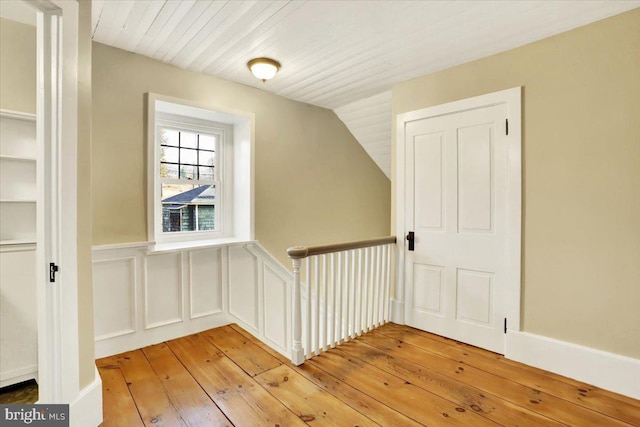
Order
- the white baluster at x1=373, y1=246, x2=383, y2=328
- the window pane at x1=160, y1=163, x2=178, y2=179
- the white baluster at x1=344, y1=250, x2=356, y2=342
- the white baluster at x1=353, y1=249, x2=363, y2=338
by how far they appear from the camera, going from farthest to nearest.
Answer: the window pane at x1=160, y1=163, x2=178, y2=179
the white baluster at x1=373, y1=246, x2=383, y2=328
the white baluster at x1=353, y1=249, x2=363, y2=338
the white baluster at x1=344, y1=250, x2=356, y2=342

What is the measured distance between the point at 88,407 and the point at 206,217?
1975 millimetres

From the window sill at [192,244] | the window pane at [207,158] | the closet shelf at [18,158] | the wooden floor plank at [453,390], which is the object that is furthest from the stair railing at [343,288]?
the closet shelf at [18,158]

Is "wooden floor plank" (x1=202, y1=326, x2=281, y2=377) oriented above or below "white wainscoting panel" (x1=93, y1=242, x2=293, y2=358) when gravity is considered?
below

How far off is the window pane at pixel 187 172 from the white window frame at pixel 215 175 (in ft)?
0.21

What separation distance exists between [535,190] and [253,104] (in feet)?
8.78

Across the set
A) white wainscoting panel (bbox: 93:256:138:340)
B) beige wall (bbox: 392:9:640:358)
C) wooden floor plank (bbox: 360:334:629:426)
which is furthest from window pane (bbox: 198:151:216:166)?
beige wall (bbox: 392:9:640:358)

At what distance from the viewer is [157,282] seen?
274cm

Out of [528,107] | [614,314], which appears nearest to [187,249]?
[528,107]

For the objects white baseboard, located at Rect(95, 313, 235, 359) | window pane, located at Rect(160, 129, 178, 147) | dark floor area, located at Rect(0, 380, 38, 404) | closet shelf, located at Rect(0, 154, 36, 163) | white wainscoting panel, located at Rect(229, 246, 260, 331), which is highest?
window pane, located at Rect(160, 129, 178, 147)

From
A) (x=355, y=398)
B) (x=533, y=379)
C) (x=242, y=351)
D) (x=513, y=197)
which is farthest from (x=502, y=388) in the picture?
(x=242, y=351)

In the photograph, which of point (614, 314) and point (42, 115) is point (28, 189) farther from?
point (614, 314)

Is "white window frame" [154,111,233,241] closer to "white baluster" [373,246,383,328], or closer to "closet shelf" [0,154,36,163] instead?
"closet shelf" [0,154,36,163]

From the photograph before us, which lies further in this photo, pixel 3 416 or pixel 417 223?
pixel 417 223

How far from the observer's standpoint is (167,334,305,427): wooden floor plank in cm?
171
